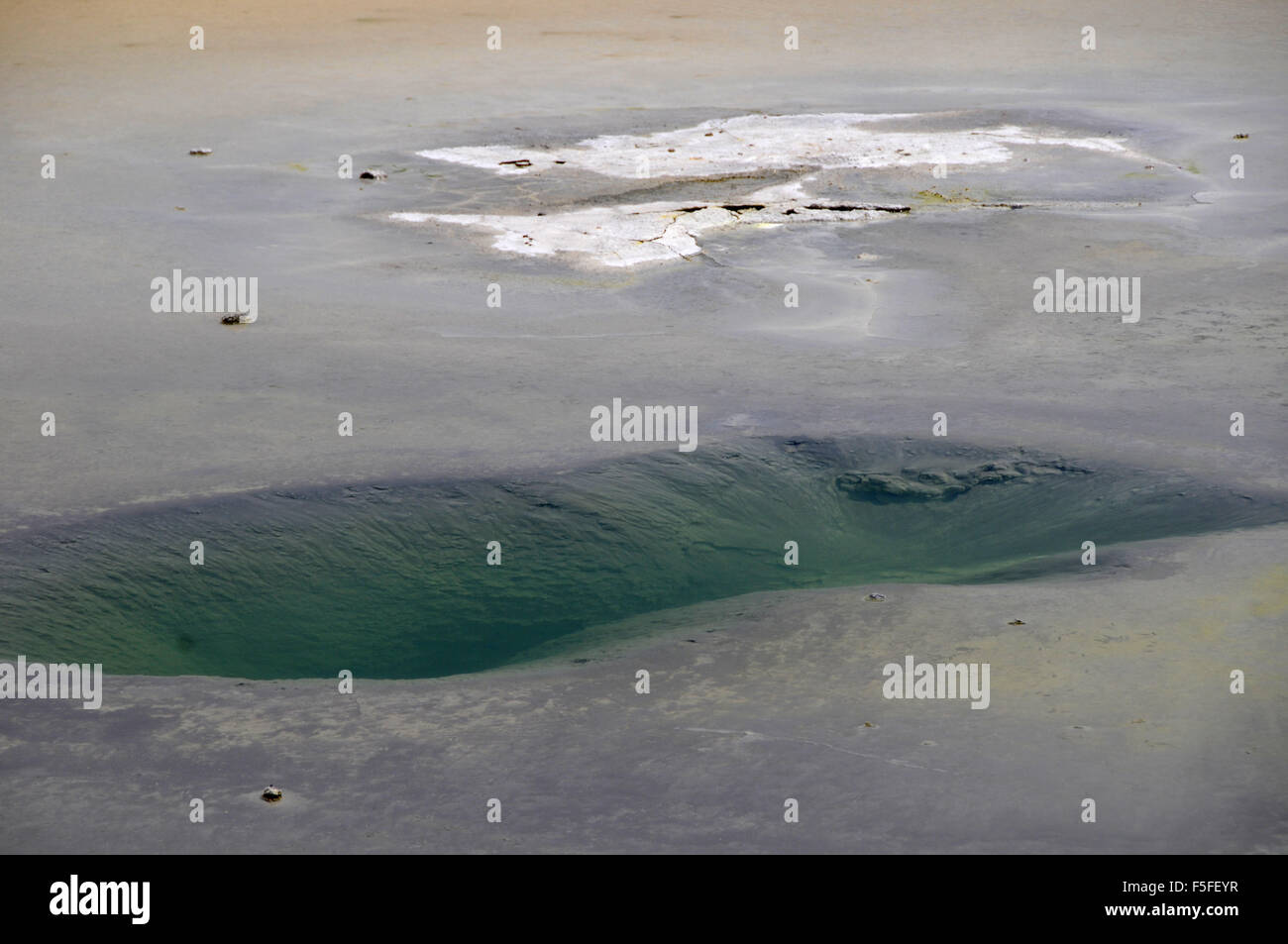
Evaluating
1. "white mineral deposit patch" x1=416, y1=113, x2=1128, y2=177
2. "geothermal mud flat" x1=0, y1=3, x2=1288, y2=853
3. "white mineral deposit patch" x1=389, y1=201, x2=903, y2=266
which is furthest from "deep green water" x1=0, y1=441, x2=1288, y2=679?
"white mineral deposit patch" x1=416, y1=113, x2=1128, y2=177

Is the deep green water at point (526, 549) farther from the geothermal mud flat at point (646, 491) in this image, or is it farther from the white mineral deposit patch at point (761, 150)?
the white mineral deposit patch at point (761, 150)

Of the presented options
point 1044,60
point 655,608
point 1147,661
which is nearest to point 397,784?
point 655,608

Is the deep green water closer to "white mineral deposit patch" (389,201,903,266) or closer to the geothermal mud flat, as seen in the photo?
the geothermal mud flat

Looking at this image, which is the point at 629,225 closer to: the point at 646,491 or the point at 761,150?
the point at 761,150

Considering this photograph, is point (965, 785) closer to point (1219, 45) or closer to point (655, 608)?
point (655, 608)

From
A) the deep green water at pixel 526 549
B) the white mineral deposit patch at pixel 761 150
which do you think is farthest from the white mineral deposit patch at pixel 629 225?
the deep green water at pixel 526 549

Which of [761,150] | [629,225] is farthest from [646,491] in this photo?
[761,150]
